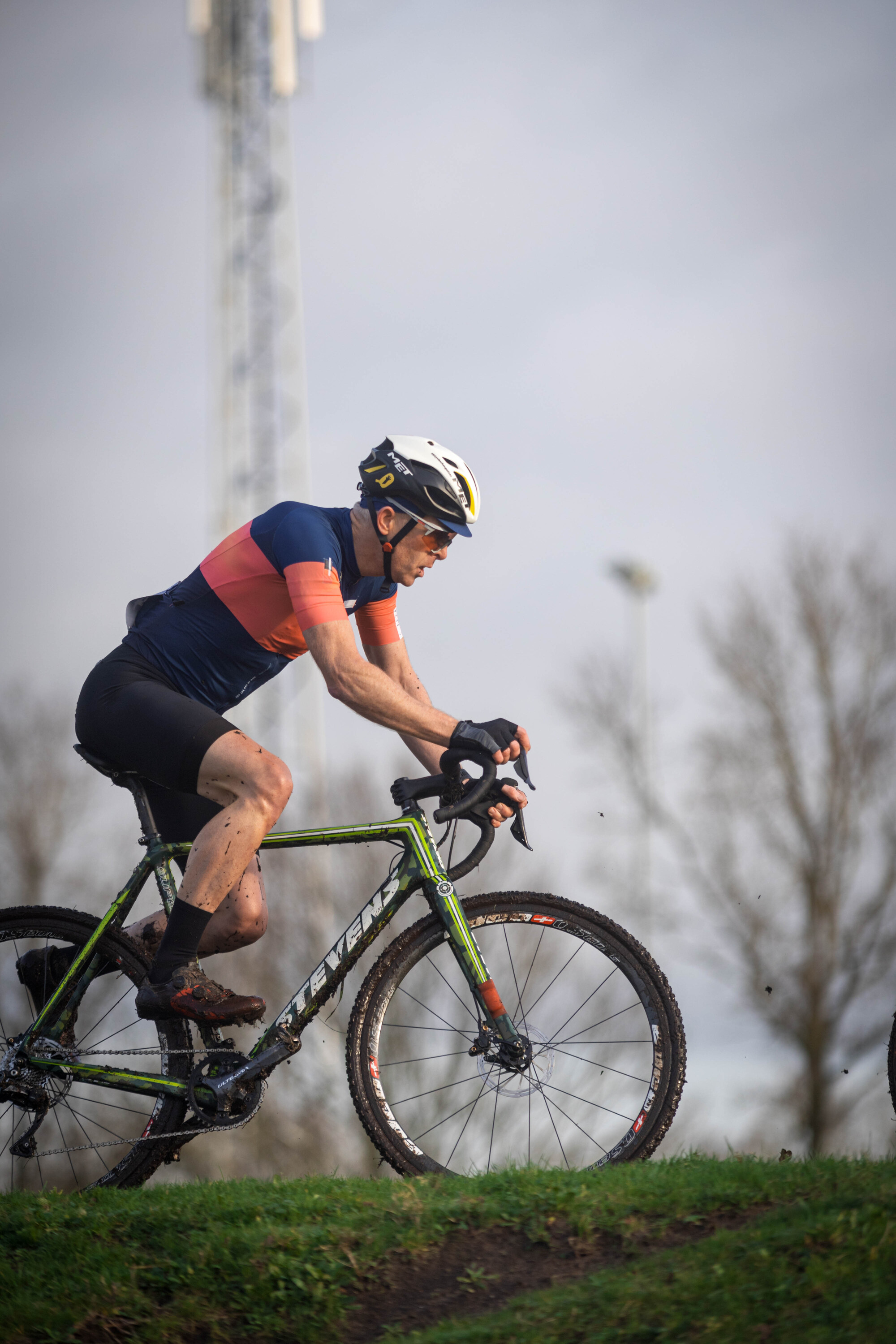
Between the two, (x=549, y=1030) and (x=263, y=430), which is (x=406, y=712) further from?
(x=263, y=430)

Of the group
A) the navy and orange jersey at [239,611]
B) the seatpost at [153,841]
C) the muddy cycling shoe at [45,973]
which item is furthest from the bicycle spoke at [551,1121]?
the navy and orange jersey at [239,611]

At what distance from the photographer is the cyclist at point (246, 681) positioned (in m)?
4.50

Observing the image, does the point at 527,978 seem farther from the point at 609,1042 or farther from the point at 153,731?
the point at 153,731

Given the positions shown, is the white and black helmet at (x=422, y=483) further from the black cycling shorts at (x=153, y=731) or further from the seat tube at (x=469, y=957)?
the seat tube at (x=469, y=957)

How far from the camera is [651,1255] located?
136 inches

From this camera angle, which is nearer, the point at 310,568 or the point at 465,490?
the point at 310,568

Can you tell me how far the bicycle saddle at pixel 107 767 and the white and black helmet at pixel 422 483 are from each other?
1.43 m

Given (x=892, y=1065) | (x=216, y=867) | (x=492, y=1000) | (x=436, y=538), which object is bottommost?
(x=892, y=1065)

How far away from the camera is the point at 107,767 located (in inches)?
188

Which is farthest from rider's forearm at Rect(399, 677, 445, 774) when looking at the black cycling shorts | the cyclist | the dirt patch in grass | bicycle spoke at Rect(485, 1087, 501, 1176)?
the dirt patch in grass

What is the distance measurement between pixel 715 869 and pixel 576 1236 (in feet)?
69.6

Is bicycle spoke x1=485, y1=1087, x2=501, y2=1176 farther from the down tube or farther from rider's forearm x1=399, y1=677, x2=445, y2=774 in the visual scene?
rider's forearm x1=399, y1=677, x2=445, y2=774

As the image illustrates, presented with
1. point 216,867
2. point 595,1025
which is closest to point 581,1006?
point 595,1025

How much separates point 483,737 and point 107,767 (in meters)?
1.51
